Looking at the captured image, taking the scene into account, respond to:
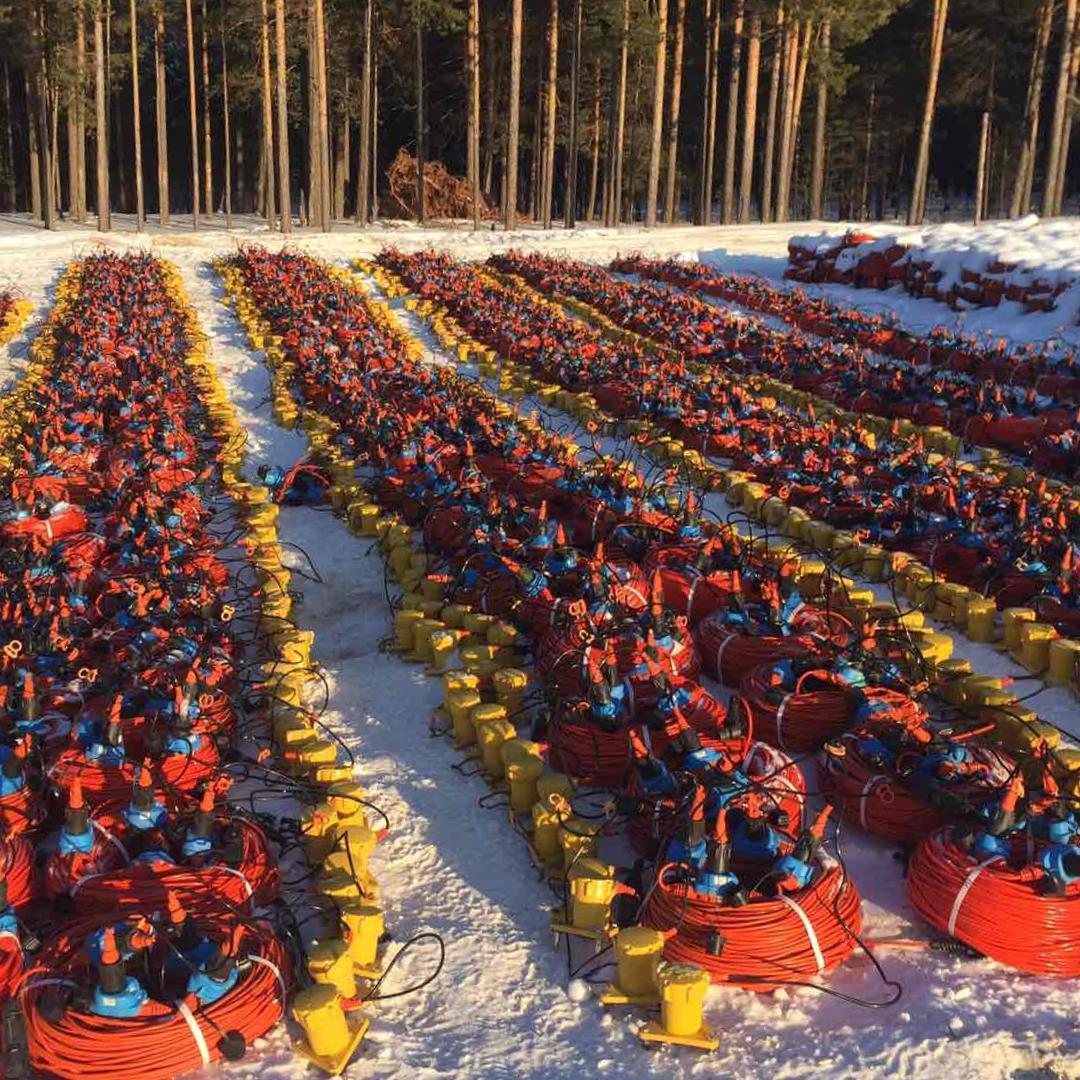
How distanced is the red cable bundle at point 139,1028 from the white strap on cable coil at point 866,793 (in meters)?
2.96

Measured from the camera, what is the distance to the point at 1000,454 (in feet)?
40.5

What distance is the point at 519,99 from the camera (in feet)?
143

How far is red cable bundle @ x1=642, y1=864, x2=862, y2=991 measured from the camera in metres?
4.43

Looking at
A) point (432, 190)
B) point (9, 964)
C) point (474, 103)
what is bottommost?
point (9, 964)

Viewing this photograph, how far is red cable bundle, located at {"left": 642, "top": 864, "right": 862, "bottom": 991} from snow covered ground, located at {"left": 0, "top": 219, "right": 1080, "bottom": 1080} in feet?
0.35

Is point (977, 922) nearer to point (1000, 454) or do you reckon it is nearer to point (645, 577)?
point (645, 577)

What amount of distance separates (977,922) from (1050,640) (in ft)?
10.4

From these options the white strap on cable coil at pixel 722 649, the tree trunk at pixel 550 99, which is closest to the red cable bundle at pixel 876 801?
the white strap on cable coil at pixel 722 649

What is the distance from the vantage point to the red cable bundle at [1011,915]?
14.7 ft

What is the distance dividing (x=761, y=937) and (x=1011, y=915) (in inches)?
42.1

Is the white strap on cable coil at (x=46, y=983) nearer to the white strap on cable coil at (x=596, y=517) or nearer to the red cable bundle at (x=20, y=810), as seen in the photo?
the red cable bundle at (x=20, y=810)

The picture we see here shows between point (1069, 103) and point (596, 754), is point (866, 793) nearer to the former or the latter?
point (596, 754)

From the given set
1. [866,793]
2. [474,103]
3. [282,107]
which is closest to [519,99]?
[474,103]

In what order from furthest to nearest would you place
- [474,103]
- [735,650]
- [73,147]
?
[474,103]
[73,147]
[735,650]
